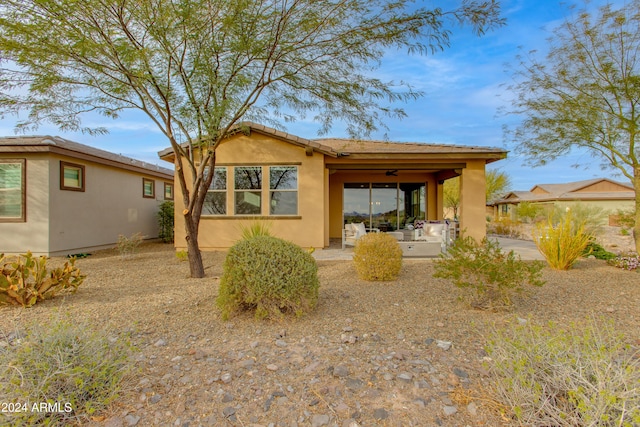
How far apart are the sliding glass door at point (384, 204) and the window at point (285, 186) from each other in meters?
3.83

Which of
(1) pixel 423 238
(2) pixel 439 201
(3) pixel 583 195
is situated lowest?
(1) pixel 423 238

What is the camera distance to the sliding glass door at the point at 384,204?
45.3 ft

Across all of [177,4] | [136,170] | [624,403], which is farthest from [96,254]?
[624,403]

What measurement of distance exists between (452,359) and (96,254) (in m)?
10.8

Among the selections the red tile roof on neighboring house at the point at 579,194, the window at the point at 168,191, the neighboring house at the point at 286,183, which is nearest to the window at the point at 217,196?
the neighboring house at the point at 286,183

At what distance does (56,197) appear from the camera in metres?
9.36

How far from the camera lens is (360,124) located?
282 inches

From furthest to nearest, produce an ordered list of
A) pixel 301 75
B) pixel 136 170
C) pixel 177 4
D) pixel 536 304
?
pixel 136 170 → pixel 301 75 → pixel 177 4 → pixel 536 304

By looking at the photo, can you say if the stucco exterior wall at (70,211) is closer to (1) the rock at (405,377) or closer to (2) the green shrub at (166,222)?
(2) the green shrub at (166,222)

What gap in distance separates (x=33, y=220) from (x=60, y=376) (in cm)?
895

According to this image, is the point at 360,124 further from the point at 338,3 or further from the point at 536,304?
the point at 536,304

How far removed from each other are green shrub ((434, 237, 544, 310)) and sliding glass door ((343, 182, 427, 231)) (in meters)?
9.19

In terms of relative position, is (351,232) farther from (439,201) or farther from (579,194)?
(579,194)

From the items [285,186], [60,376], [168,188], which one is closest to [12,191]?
[168,188]
